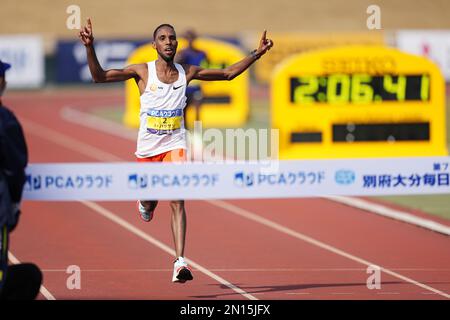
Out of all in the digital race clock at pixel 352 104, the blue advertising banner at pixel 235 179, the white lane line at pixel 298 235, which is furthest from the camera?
the digital race clock at pixel 352 104

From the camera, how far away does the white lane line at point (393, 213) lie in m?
13.9

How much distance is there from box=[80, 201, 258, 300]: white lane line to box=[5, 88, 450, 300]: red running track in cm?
1

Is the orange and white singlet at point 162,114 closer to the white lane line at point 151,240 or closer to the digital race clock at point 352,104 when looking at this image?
the white lane line at point 151,240

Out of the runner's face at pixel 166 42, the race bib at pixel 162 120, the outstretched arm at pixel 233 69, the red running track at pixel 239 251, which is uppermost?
the runner's face at pixel 166 42

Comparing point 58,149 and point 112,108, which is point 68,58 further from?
point 58,149

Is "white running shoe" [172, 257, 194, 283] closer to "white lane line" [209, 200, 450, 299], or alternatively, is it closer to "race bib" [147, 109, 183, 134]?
"race bib" [147, 109, 183, 134]

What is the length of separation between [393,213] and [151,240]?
11.4ft

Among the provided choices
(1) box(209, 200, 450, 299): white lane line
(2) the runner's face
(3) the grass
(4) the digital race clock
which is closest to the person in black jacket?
(2) the runner's face

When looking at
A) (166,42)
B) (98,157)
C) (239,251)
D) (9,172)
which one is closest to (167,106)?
(166,42)

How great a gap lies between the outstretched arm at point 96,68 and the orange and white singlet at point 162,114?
0.18 metres

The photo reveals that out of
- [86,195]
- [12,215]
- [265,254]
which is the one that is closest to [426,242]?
[265,254]

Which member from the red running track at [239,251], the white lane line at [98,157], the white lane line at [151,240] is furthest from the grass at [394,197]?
the white lane line at [151,240]

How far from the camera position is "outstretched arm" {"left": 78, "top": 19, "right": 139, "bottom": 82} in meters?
8.77
